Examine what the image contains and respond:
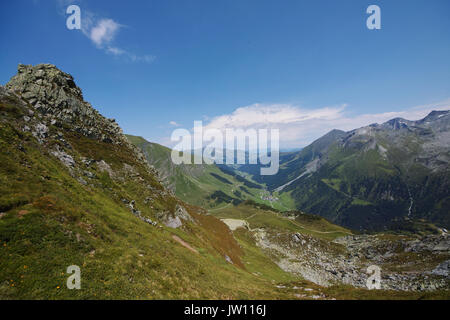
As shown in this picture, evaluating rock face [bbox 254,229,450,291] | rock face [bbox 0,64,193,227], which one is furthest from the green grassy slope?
rock face [bbox 254,229,450,291]

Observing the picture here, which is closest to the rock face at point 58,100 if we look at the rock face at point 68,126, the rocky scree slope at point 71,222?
the rock face at point 68,126

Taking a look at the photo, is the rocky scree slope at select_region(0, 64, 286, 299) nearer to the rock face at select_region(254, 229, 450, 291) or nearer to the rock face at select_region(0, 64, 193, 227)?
the rock face at select_region(0, 64, 193, 227)

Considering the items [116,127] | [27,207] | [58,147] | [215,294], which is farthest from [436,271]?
[116,127]

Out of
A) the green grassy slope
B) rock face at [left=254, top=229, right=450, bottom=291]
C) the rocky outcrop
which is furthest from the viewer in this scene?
rock face at [left=254, top=229, right=450, bottom=291]

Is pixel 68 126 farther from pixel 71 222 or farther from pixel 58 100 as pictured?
pixel 71 222

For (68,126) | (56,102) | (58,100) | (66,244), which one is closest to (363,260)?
(66,244)

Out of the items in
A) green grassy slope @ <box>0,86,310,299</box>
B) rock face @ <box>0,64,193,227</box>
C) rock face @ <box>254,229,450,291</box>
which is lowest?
rock face @ <box>254,229,450,291</box>

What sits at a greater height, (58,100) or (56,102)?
(58,100)

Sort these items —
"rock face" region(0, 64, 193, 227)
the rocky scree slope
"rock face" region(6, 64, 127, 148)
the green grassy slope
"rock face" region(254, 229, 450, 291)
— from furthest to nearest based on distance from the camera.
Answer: "rock face" region(254, 229, 450, 291), "rock face" region(6, 64, 127, 148), "rock face" region(0, 64, 193, 227), the rocky scree slope, the green grassy slope

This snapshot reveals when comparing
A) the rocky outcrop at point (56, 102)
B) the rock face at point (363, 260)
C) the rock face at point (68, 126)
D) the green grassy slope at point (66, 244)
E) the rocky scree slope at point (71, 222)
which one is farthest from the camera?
the rock face at point (363, 260)

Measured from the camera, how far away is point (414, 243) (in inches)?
3100

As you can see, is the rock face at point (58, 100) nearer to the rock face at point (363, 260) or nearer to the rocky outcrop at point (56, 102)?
the rocky outcrop at point (56, 102)

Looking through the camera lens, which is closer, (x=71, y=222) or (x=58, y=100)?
(x=71, y=222)
